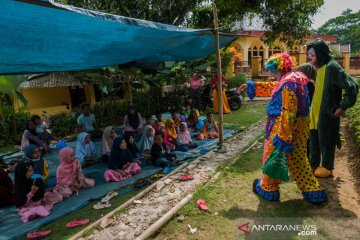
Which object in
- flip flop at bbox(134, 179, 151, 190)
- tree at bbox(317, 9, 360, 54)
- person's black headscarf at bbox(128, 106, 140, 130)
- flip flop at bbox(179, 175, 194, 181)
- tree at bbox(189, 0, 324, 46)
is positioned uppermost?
tree at bbox(317, 9, 360, 54)

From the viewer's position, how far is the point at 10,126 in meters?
8.20

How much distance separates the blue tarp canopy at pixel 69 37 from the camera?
2.77 meters

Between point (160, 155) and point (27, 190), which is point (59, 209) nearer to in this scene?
point (27, 190)

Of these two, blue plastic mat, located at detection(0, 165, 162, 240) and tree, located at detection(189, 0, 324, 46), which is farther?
tree, located at detection(189, 0, 324, 46)

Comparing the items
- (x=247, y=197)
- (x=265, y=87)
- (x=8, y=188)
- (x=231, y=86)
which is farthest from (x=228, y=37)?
(x=231, y=86)

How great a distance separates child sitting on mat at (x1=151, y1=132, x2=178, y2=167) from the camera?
5145 millimetres

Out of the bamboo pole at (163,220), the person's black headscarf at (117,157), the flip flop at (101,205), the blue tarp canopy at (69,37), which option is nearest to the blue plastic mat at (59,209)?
the flip flop at (101,205)

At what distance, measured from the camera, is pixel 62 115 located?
379 inches

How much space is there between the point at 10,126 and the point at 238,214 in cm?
757

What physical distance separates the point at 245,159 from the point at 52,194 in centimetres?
331

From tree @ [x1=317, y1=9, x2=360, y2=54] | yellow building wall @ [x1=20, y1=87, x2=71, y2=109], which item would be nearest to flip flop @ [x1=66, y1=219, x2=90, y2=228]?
yellow building wall @ [x1=20, y1=87, x2=71, y2=109]

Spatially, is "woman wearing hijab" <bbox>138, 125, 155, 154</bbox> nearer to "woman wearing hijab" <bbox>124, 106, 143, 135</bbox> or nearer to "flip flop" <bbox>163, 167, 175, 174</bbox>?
"woman wearing hijab" <bbox>124, 106, 143, 135</bbox>

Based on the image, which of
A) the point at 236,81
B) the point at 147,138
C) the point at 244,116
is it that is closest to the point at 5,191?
the point at 147,138

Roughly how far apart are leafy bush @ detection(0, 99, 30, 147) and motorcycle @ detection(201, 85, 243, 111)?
6.72 m
